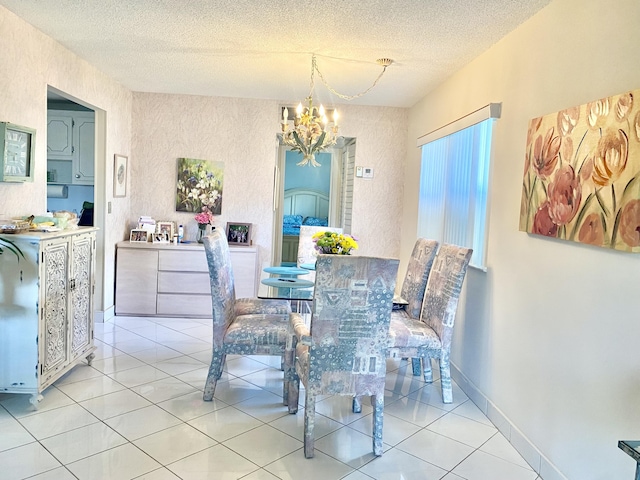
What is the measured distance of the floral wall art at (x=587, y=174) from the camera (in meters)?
1.82

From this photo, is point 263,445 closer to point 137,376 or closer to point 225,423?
point 225,423

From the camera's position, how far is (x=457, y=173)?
3.89m

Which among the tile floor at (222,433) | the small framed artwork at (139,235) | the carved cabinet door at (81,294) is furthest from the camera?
the small framed artwork at (139,235)

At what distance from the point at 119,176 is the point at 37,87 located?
168cm

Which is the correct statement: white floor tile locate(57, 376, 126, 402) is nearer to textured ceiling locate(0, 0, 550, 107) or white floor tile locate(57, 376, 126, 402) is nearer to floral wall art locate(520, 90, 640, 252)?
textured ceiling locate(0, 0, 550, 107)

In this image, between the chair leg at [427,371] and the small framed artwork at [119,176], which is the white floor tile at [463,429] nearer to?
the chair leg at [427,371]

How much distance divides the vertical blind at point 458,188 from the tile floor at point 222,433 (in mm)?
1135

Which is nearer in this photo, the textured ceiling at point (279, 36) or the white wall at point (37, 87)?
the textured ceiling at point (279, 36)

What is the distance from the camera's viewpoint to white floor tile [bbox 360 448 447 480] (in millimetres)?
2324

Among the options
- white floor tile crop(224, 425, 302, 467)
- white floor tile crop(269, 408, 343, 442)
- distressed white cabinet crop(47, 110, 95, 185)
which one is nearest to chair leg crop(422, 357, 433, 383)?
white floor tile crop(269, 408, 343, 442)

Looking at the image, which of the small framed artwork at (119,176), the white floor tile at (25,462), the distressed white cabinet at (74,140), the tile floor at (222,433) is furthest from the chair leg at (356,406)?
the distressed white cabinet at (74,140)

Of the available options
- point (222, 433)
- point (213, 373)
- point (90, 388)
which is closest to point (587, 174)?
point (222, 433)

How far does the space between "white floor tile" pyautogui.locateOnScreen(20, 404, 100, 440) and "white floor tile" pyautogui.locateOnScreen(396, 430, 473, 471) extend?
1738 millimetres

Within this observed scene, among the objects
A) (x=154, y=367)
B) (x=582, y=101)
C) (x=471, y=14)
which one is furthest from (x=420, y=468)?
(x=471, y=14)
